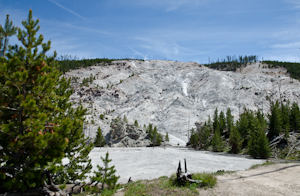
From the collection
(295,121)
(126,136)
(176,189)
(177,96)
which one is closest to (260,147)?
(295,121)

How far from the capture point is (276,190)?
1034cm

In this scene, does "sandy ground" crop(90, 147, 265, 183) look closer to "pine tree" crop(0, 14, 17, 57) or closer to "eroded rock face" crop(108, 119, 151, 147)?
"pine tree" crop(0, 14, 17, 57)

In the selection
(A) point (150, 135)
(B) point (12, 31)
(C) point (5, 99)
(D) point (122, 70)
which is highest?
(D) point (122, 70)

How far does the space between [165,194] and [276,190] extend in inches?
245

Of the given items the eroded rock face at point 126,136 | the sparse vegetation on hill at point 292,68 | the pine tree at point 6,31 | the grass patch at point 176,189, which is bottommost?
the eroded rock face at point 126,136

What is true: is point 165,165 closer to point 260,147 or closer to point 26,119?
point 260,147

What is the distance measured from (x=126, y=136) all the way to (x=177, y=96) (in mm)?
51427

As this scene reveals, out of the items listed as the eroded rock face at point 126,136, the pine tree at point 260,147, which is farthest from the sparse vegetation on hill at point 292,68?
the pine tree at point 260,147

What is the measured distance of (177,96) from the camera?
401 feet

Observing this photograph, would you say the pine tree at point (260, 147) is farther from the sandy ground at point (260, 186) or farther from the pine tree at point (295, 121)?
the sandy ground at point (260, 186)

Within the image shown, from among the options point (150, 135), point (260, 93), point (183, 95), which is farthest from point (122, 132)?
point (260, 93)

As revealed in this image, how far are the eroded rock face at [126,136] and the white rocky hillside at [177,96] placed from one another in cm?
967

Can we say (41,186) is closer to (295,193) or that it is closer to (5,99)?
(5,99)

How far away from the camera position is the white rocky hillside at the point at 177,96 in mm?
101438
